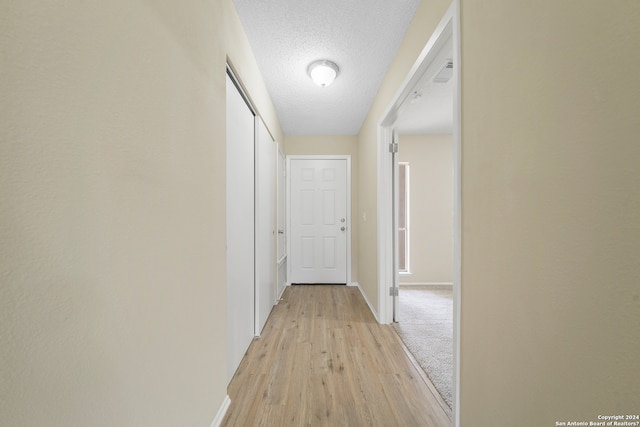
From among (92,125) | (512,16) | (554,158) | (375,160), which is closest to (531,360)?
(554,158)

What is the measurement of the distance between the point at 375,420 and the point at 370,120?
2971 millimetres

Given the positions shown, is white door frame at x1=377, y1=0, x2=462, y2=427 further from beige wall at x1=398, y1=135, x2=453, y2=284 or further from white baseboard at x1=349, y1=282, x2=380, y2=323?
beige wall at x1=398, y1=135, x2=453, y2=284

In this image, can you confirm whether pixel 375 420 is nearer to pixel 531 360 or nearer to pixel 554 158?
pixel 531 360

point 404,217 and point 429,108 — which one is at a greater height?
point 429,108

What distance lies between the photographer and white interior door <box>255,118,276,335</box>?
2443mm

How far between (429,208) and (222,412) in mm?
3854

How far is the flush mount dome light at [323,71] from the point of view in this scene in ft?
7.56

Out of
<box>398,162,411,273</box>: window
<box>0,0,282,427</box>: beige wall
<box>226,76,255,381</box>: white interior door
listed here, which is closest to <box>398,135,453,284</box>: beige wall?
<box>398,162,411,273</box>: window

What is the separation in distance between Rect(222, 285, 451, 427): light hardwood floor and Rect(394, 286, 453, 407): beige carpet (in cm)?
10

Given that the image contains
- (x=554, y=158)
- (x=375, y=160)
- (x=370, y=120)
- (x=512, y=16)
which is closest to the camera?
(x=554, y=158)

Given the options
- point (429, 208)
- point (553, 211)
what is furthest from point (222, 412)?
point (429, 208)

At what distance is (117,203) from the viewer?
2.29 feet

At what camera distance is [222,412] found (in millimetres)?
1434

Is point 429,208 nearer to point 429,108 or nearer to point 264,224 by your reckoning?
point 429,108
